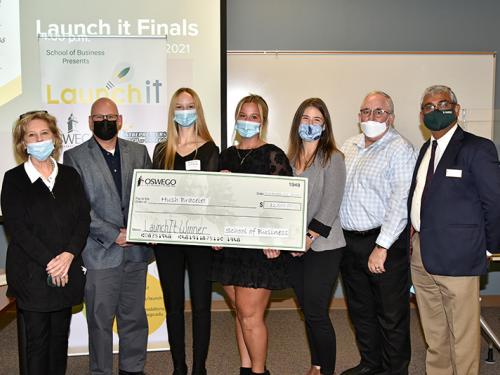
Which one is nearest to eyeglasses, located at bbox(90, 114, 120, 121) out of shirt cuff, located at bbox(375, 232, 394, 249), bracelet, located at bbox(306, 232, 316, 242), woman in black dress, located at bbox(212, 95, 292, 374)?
woman in black dress, located at bbox(212, 95, 292, 374)

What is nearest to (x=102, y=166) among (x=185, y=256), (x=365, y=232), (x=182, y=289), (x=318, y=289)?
(x=185, y=256)

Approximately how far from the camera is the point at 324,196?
10.2ft

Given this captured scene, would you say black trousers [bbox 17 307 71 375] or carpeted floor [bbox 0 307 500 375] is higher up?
black trousers [bbox 17 307 71 375]

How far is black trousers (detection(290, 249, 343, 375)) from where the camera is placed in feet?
10.3

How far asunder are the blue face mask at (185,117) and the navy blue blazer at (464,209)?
4.55 ft

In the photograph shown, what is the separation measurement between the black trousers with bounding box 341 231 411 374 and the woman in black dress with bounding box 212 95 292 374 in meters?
0.49

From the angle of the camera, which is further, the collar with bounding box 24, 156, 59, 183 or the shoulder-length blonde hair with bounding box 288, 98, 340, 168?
the shoulder-length blonde hair with bounding box 288, 98, 340, 168

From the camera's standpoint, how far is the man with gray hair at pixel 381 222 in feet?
10.1

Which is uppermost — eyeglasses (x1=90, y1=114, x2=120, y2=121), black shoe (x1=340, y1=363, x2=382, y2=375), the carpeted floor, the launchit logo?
the launchit logo

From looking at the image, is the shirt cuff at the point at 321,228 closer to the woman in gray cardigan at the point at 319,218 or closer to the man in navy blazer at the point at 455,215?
the woman in gray cardigan at the point at 319,218

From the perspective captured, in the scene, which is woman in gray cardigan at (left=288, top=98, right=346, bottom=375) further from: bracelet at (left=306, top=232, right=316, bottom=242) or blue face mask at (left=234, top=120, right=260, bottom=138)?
blue face mask at (left=234, top=120, right=260, bottom=138)

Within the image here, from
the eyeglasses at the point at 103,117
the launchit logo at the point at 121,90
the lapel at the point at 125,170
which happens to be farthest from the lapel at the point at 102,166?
the launchit logo at the point at 121,90

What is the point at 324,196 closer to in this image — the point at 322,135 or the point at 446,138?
the point at 322,135

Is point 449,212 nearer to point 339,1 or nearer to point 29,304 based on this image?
point 29,304
